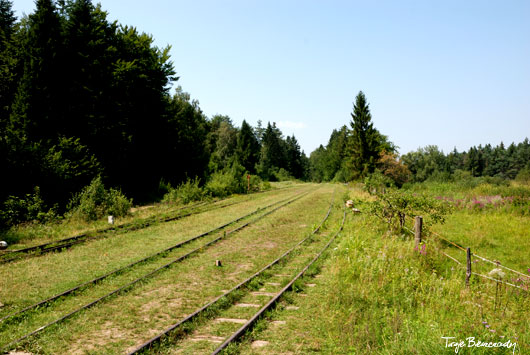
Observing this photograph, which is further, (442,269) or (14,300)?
(442,269)

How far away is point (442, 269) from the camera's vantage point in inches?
379

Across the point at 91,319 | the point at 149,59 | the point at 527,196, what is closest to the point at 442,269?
the point at 91,319

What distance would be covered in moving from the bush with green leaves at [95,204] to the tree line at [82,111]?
0.88 meters

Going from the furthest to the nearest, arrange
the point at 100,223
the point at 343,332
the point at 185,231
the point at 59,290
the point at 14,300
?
the point at 100,223
the point at 185,231
the point at 59,290
the point at 14,300
the point at 343,332

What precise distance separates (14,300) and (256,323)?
5395 millimetres

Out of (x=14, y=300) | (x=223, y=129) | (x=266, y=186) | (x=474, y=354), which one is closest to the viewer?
(x=474, y=354)

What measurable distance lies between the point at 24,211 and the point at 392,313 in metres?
17.3

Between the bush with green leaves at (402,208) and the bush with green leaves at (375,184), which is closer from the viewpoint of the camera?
the bush with green leaves at (402,208)

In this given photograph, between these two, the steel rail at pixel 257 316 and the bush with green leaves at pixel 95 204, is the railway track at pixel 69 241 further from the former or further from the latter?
the steel rail at pixel 257 316

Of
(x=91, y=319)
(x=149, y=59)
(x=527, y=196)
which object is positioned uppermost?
(x=149, y=59)

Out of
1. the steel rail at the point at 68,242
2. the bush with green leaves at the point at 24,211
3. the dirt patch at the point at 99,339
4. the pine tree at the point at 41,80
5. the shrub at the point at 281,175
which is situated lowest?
the dirt patch at the point at 99,339

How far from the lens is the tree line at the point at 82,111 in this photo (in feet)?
60.0

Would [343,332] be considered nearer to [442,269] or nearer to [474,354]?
[474,354]

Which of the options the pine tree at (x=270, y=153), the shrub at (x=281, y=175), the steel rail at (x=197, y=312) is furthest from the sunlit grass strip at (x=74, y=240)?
the pine tree at (x=270, y=153)
